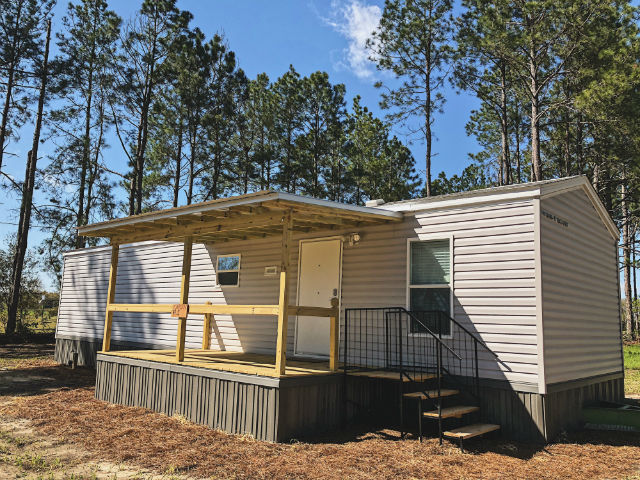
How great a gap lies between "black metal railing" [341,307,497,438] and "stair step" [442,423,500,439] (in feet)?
0.94

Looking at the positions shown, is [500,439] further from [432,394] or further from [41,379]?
[41,379]

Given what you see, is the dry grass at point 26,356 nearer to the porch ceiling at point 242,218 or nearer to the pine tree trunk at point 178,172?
the porch ceiling at point 242,218

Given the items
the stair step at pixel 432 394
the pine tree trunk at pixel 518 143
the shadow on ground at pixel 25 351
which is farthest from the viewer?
the pine tree trunk at pixel 518 143

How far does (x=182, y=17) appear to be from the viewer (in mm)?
18281

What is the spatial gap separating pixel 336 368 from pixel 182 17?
16.1m

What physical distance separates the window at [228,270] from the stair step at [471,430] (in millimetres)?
5143

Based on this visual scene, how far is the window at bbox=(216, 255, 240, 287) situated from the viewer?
31.7 feet

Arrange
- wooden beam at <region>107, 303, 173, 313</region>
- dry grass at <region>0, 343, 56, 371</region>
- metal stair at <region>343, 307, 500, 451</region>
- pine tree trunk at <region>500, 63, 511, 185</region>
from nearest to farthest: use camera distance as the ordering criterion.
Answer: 1. metal stair at <region>343, 307, 500, 451</region>
2. wooden beam at <region>107, 303, 173, 313</region>
3. dry grass at <region>0, 343, 56, 371</region>
4. pine tree trunk at <region>500, 63, 511, 185</region>

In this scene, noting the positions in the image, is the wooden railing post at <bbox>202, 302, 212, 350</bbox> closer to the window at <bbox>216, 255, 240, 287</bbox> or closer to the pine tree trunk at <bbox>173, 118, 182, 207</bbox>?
the window at <bbox>216, 255, 240, 287</bbox>

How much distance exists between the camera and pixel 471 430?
5.65 m

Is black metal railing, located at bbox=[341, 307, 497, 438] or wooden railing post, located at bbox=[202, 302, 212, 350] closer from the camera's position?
black metal railing, located at bbox=[341, 307, 497, 438]

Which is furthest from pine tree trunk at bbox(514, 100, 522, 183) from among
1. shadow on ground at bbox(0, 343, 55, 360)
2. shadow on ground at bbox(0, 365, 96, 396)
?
shadow on ground at bbox(0, 343, 55, 360)

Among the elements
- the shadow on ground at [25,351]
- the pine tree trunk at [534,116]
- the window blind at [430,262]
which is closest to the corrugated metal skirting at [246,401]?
the window blind at [430,262]

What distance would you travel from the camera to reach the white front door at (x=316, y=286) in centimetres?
808
